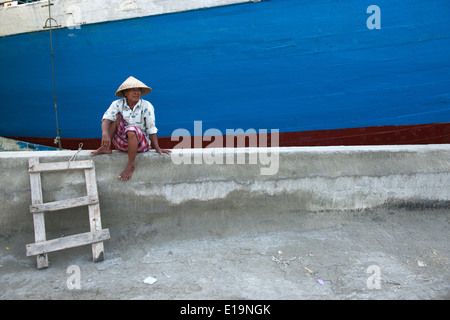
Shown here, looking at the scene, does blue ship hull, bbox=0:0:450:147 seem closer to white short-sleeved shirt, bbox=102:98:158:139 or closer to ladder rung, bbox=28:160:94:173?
white short-sleeved shirt, bbox=102:98:158:139

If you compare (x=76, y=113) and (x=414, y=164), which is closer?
(x=414, y=164)

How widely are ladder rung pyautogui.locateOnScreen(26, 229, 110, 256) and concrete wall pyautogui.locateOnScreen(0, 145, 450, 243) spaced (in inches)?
10.0

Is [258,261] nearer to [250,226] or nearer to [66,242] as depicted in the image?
[250,226]

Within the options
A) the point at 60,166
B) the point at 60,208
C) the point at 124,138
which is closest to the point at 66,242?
the point at 60,208

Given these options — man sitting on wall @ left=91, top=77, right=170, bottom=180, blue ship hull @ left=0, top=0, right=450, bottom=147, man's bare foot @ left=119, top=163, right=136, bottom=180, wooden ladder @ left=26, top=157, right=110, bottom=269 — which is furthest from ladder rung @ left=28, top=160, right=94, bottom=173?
blue ship hull @ left=0, top=0, right=450, bottom=147

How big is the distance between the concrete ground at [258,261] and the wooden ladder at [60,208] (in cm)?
15

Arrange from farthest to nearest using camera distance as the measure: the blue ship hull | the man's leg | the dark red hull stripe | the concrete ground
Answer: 1. the dark red hull stripe
2. the blue ship hull
3. the man's leg
4. the concrete ground

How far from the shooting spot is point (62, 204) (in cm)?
237

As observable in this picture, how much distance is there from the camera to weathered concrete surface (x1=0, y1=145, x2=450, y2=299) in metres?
2.05

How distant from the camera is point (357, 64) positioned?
14.5 ft

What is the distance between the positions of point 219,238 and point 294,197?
31.4 inches

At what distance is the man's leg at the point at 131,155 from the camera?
2.50m

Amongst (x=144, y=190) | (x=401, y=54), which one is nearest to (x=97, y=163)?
(x=144, y=190)
